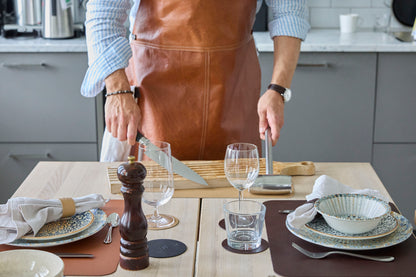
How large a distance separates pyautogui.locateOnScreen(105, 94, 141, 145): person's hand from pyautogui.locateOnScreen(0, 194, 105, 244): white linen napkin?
1.01ft

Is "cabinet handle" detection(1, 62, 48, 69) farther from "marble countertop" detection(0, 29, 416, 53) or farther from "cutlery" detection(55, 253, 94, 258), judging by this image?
"cutlery" detection(55, 253, 94, 258)

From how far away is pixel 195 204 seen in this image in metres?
1.44

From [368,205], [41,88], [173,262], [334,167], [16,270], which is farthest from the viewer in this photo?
[41,88]

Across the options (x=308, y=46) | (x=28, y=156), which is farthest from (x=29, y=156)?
(x=308, y=46)

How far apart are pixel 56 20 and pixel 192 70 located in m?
1.42

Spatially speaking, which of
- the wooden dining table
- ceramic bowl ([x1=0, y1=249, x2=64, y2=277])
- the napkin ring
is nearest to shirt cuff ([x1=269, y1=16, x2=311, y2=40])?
the wooden dining table

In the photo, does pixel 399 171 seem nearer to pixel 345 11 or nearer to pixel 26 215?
pixel 345 11

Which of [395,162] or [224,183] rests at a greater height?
[224,183]

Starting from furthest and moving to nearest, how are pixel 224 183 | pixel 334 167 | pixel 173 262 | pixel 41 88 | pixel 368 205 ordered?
pixel 41 88
pixel 334 167
pixel 224 183
pixel 368 205
pixel 173 262

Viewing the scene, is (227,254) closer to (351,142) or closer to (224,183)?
(224,183)

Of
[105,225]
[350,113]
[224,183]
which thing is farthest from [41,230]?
[350,113]

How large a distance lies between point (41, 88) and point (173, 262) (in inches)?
78.0

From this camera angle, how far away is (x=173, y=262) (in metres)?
1.15

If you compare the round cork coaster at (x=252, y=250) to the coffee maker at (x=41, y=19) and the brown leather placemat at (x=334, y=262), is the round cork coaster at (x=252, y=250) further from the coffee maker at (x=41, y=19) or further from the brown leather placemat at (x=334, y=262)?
the coffee maker at (x=41, y=19)
